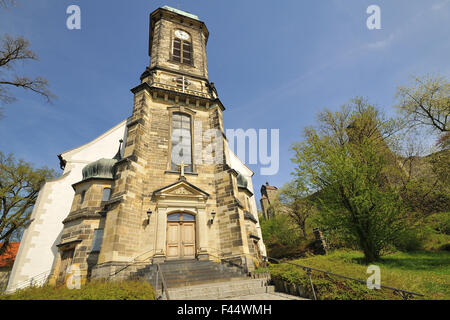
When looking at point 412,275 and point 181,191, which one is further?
point 181,191

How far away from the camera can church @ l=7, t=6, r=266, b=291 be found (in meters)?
10.9

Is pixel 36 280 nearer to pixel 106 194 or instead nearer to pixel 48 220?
pixel 48 220

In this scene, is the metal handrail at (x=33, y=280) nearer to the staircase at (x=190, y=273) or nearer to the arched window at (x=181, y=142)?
the staircase at (x=190, y=273)

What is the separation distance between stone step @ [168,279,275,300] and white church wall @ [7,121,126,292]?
10.5 m

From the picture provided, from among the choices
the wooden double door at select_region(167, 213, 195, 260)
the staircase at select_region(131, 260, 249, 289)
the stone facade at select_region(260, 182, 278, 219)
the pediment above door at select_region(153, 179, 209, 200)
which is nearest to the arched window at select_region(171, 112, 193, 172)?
the pediment above door at select_region(153, 179, 209, 200)

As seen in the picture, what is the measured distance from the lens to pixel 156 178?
12.8 meters

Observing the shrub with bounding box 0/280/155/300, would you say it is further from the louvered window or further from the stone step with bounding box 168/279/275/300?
the louvered window

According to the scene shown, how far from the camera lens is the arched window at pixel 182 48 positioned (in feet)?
65.1

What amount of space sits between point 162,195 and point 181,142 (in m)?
4.38

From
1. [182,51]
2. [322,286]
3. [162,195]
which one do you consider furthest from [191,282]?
[182,51]

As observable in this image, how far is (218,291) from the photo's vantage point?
7707 millimetres

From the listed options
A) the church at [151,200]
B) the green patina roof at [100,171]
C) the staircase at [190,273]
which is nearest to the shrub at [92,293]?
the staircase at [190,273]

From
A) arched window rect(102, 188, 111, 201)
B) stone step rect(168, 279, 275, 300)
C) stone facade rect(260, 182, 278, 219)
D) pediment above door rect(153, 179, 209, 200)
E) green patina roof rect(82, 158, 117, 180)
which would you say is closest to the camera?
stone step rect(168, 279, 275, 300)

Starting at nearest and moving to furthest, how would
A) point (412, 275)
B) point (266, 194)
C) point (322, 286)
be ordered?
point (322, 286), point (412, 275), point (266, 194)
